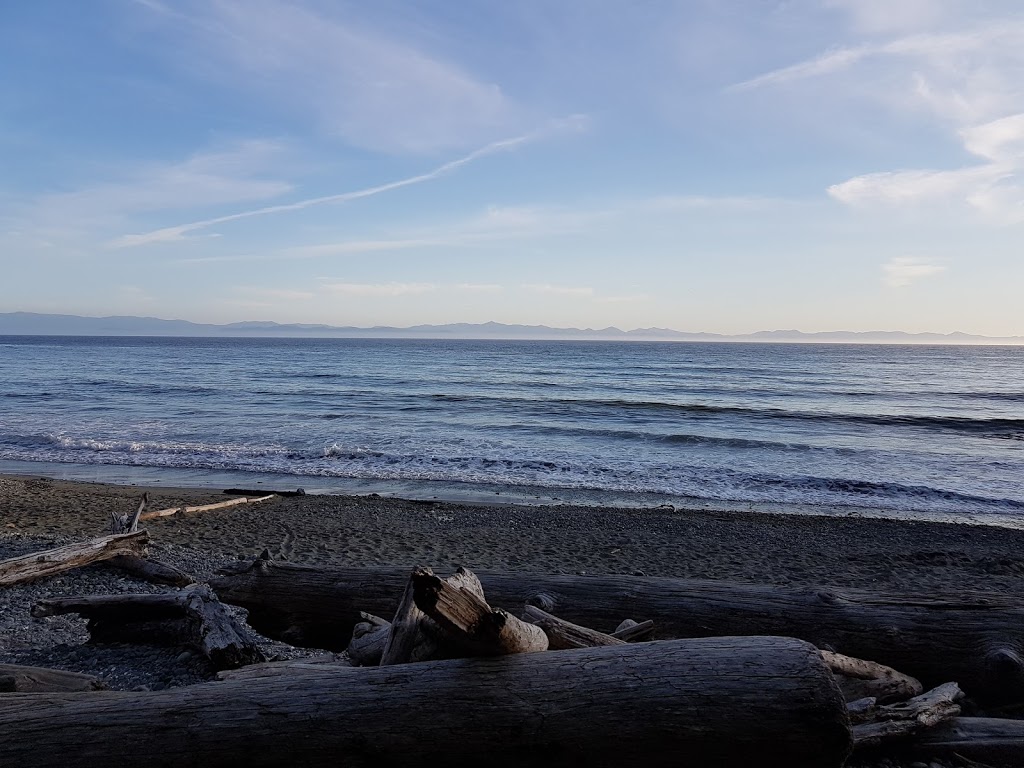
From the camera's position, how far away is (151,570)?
289 inches

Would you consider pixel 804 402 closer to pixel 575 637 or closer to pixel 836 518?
pixel 836 518

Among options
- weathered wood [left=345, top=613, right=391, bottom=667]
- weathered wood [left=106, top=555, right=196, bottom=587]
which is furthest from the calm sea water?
weathered wood [left=345, top=613, right=391, bottom=667]

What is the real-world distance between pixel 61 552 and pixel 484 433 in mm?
17409

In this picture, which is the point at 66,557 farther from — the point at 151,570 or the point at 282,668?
the point at 282,668

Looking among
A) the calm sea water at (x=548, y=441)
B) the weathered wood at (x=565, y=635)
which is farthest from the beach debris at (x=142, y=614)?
the calm sea water at (x=548, y=441)

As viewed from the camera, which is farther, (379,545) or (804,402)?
(804,402)

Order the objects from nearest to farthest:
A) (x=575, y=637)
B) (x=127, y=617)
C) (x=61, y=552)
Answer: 1. (x=575, y=637)
2. (x=127, y=617)
3. (x=61, y=552)

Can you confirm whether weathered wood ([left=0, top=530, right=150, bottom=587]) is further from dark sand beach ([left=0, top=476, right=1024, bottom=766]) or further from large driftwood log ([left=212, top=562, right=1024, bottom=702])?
large driftwood log ([left=212, top=562, right=1024, bottom=702])

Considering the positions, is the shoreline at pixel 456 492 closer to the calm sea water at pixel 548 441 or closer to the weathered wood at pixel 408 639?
the calm sea water at pixel 548 441

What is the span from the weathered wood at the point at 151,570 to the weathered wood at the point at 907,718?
6181mm

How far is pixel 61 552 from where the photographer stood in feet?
23.6

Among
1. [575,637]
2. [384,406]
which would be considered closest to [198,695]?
[575,637]

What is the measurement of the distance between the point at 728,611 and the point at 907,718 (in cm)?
120

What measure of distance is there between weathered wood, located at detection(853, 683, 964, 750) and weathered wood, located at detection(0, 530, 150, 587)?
7.14m
